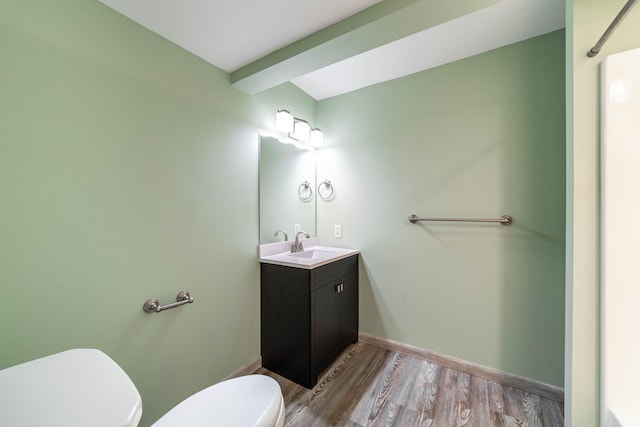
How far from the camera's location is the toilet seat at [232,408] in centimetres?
77

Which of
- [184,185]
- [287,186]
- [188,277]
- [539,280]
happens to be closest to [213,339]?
[188,277]

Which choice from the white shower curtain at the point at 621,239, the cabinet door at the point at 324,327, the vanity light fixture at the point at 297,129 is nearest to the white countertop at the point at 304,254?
the cabinet door at the point at 324,327

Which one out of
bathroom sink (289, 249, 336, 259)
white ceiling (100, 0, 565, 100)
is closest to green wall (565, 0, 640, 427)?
white ceiling (100, 0, 565, 100)

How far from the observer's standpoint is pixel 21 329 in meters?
0.92

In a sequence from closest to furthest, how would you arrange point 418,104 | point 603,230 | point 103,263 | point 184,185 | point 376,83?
point 603,230 → point 103,263 → point 184,185 → point 418,104 → point 376,83

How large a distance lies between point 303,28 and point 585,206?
5.00 ft

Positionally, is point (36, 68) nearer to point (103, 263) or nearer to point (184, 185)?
point (184, 185)

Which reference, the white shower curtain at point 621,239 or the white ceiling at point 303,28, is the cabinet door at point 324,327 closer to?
the white shower curtain at point 621,239

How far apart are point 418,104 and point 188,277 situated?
209 cm

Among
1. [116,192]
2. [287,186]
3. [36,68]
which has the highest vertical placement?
[36,68]

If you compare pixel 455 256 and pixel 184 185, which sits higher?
pixel 184 185

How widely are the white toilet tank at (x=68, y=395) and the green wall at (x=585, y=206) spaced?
5.03 feet

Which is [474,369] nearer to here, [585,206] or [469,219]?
[469,219]

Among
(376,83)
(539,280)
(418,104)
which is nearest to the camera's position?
(539,280)
